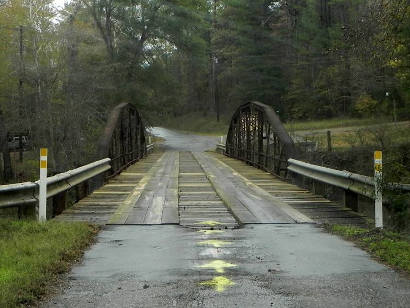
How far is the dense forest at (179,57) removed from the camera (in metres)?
24.9

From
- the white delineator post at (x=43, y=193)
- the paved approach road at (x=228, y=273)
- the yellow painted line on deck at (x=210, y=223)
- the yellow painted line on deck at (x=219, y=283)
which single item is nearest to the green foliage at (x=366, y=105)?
the yellow painted line on deck at (x=210, y=223)

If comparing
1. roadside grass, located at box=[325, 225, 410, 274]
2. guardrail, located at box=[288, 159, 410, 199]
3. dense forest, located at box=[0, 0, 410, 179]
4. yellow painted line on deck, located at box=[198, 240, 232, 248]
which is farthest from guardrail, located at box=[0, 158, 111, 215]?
dense forest, located at box=[0, 0, 410, 179]

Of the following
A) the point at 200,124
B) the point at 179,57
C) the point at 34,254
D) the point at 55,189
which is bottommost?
the point at 34,254

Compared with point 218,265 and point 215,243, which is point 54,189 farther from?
point 218,265

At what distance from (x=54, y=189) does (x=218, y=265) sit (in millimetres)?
4241

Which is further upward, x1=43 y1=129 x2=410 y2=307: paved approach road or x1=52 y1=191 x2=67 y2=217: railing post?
x1=52 y1=191 x2=67 y2=217: railing post

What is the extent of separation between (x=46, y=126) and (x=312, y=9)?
3496 centimetres

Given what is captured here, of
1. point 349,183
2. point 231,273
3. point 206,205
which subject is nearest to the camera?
point 231,273

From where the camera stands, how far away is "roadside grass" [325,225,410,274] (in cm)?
565

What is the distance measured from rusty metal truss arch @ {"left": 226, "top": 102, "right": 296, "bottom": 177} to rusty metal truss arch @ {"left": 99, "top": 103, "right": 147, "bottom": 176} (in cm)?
466

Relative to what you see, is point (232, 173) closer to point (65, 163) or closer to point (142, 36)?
point (65, 163)

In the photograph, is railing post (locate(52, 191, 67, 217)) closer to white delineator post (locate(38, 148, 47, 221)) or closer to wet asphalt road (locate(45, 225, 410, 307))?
white delineator post (locate(38, 148, 47, 221))

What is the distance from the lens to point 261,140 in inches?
739

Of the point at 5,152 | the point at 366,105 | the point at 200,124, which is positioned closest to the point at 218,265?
the point at 5,152
